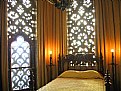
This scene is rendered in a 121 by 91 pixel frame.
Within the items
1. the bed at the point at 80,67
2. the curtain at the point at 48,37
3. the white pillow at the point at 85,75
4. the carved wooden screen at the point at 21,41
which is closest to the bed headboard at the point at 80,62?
the bed at the point at 80,67

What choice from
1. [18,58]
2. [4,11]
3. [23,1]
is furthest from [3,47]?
[23,1]

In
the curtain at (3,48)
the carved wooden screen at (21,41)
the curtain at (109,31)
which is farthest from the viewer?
the carved wooden screen at (21,41)

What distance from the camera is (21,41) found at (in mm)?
5766

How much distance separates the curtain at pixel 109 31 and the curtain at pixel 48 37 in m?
0.95

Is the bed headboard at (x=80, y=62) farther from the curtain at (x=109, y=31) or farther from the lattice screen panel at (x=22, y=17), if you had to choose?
the lattice screen panel at (x=22, y=17)

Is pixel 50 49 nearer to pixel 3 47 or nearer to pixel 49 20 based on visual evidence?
pixel 49 20

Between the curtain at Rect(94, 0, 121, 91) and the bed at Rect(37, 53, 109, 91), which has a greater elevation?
the curtain at Rect(94, 0, 121, 91)

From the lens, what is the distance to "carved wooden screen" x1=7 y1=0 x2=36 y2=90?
5.62 metres

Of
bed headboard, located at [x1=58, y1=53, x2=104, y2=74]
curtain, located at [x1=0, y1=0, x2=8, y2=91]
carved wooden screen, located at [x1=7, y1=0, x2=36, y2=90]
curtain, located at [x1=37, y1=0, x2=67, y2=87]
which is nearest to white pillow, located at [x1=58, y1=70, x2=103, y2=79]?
bed headboard, located at [x1=58, y1=53, x2=104, y2=74]

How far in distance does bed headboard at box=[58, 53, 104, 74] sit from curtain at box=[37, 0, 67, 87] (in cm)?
17

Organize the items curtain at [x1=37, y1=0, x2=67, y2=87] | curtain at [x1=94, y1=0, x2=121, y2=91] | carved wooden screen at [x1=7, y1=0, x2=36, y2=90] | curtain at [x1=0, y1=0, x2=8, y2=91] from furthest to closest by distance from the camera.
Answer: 1. curtain at [x1=37, y1=0, x2=67, y2=87]
2. carved wooden screen at [x1=7, y1=0, x2=36, y2=90]
3. curtain at [x1=94, y1=0, x2=121, y2=91]
4. curtain at [x1=0, y1=0, x2=8, y2=91]

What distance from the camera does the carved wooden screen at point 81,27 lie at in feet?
19.0

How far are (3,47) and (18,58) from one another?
54 centimetres

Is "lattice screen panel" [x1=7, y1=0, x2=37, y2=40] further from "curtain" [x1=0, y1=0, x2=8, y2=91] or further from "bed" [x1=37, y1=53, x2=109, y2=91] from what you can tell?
"bed" [x1=37, y1=53, x2=109, y2=91]
